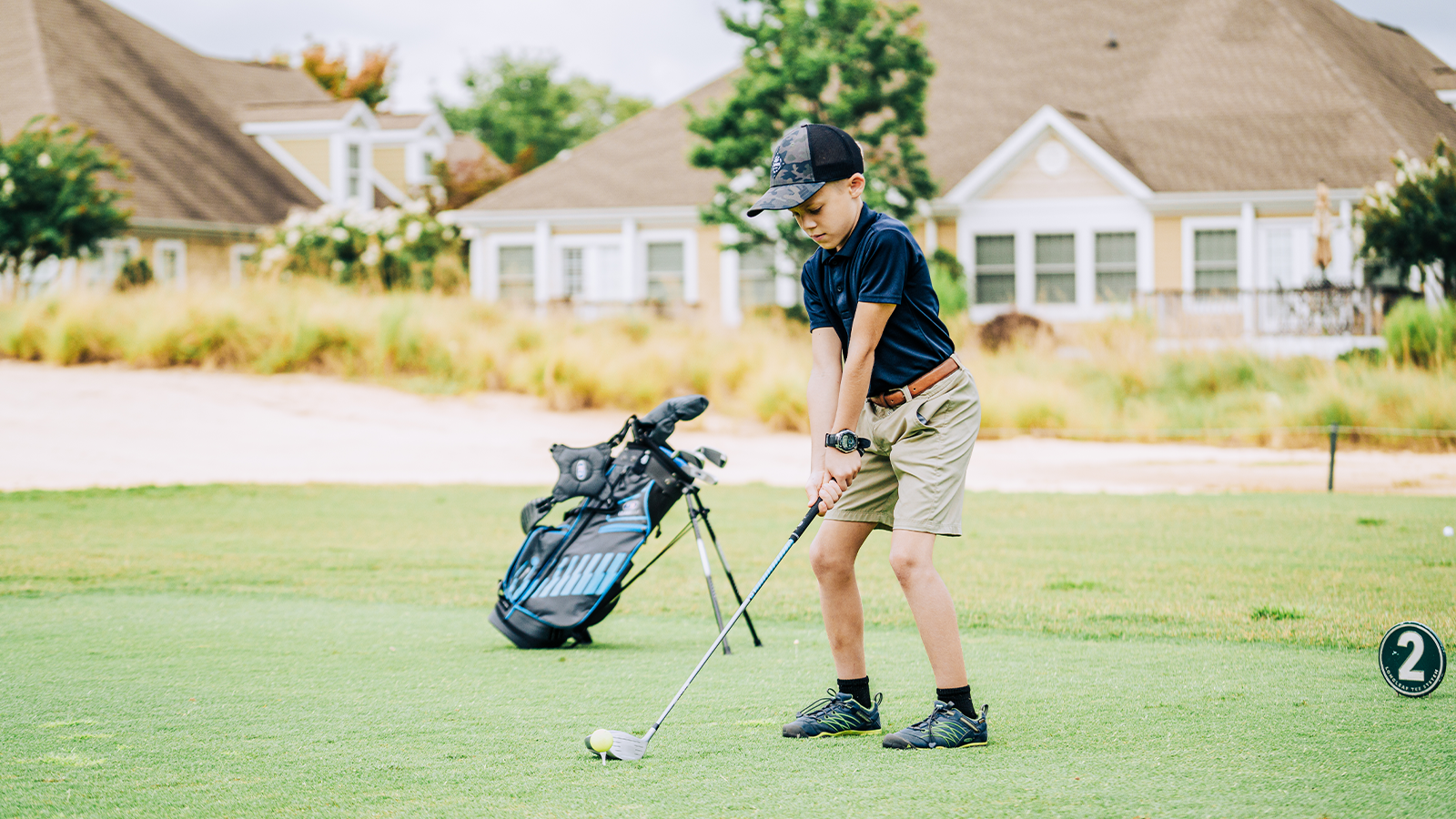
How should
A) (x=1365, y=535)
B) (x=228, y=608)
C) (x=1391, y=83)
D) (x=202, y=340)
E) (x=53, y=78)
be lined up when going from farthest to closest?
1. (x=53, y=78)
2. (x=1391, y=83)
3. (x=202, y=340)
4. (x=1365, y=535)
5. (x=228, y=608)

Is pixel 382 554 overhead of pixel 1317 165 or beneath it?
beneath

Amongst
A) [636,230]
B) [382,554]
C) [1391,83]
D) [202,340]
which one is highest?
[1391,83]

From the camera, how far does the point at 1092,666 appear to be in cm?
587

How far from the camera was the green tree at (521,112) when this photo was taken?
204 ft

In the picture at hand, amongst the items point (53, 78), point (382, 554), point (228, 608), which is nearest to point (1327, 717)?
point (228, 608)

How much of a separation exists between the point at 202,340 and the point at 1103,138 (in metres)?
17.0

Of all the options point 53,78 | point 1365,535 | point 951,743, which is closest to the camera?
point 951,743

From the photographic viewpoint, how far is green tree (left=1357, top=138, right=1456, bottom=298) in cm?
2158

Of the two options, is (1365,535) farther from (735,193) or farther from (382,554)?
(735,193)

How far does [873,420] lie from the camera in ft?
15.2

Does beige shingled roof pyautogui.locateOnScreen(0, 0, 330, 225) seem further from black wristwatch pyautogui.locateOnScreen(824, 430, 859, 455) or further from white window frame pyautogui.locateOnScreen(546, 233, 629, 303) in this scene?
black wristwatch pyautogui.locateOnScreen(824, 430, 859, 455)

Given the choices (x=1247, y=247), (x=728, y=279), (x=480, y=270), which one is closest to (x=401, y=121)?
(x=480, y=270)

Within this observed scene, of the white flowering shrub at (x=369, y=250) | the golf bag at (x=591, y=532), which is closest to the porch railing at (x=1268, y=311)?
the white flowering shrub at (x=369, y=250)

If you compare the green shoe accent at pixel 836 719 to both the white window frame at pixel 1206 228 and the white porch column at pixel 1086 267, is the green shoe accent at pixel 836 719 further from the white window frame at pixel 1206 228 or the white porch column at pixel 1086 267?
the white porch column at pixel 1086 267
